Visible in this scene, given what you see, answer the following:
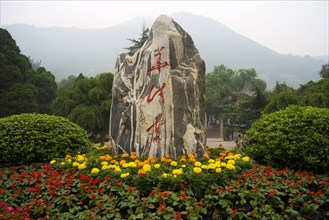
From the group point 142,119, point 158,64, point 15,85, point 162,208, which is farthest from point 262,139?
point 15,85

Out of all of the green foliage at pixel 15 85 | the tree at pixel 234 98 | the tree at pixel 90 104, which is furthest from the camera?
the tree at pixel 234 98

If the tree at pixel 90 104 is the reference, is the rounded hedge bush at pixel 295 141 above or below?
below

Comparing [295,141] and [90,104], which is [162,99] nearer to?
[295,141]

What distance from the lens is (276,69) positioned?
110125 millimetres

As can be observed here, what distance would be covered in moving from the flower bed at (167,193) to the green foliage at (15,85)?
35.2ft

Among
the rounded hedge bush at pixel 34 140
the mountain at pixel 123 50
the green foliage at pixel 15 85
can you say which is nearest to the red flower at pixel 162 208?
the rounded hedge bush at pixel 34 140

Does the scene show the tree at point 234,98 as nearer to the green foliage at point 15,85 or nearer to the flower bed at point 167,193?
the green foliage at point 15,85

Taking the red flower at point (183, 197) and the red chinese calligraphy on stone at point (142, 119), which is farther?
the red chinese calligraphy on stone at point (142, 119)

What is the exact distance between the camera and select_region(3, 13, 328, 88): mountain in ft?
346

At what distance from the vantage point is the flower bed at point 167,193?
3.00 meters

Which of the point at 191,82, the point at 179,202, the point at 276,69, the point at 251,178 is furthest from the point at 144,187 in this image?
the point at 276,69

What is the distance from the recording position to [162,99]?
5027 millimetres

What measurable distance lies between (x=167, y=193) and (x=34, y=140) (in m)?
2.86

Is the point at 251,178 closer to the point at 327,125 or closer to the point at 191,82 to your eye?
the point at 327,125
